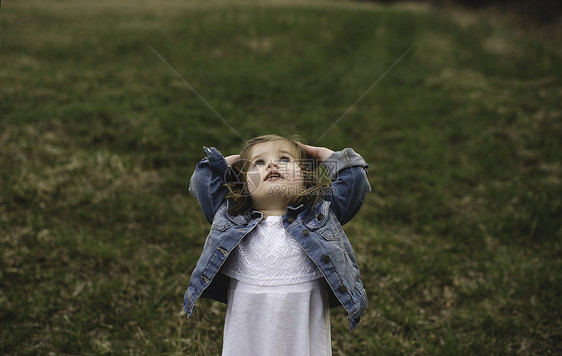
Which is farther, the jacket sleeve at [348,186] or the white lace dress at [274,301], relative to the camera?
the jacket sleeve at [348,186]

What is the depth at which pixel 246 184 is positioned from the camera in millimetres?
2406

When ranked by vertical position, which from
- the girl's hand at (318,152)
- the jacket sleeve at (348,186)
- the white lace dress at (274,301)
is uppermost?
the girl's hand at (318,152)

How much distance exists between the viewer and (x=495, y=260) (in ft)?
13.0

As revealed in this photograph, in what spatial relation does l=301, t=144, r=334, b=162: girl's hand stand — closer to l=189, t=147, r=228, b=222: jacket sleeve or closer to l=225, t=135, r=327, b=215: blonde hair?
l=225, t=135, r=327, b=215: blonde hair

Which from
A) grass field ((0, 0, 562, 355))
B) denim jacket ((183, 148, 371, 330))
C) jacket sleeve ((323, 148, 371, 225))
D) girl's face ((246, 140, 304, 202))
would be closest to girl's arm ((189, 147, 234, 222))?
denim jacket ((183, 148, 371, 330))

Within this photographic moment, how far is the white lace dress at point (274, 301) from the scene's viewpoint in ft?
6.66

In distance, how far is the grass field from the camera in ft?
10.7

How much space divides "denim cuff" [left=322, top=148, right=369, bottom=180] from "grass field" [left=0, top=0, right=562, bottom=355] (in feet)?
5.14

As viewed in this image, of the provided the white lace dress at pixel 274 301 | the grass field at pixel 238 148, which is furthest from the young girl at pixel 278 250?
the grass field at pixel 238 148

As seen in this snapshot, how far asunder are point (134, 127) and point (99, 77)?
3.11 meters

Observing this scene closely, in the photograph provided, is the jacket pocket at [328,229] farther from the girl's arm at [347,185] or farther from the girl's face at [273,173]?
the girl's face at [273,173]

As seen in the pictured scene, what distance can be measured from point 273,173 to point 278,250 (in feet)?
1.44

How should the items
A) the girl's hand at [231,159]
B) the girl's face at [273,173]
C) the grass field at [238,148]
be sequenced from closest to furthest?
the girl's face at [273,173], the girl's hand at [231,159], the grass field at [238,148]

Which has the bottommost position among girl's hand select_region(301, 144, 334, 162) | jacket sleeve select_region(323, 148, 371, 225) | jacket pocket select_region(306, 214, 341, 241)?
jacket pocket select_region(306, 214, 341, 241)
